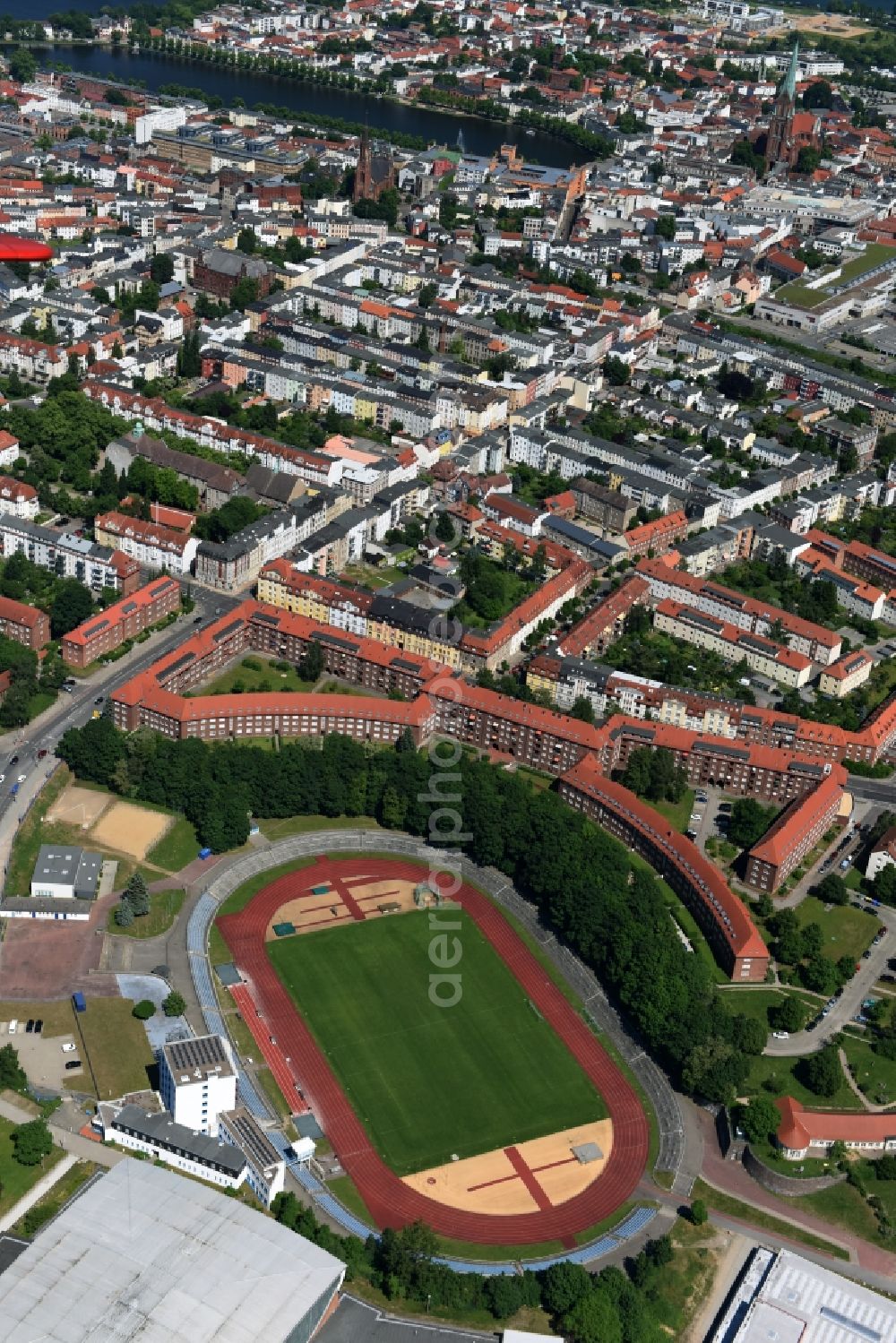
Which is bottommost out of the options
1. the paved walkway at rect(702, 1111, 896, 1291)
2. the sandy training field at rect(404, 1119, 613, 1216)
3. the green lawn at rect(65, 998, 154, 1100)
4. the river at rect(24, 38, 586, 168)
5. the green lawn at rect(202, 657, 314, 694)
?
the sandy training field at rect(404, 1119, 613, 1216)

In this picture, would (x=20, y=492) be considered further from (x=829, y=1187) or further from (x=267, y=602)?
(x=829, y=1187)

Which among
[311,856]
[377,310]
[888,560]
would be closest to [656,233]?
[377,310]

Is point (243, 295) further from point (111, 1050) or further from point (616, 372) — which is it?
point (111, 1050)

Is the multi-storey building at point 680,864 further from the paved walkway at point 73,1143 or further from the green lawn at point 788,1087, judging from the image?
the paved walkway at point 73,1143

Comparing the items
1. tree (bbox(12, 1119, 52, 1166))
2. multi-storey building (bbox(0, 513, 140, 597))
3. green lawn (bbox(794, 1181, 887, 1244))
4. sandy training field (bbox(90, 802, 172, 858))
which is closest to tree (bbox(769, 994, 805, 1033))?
green lawn (bbox(794, 1181, 887, 1244))

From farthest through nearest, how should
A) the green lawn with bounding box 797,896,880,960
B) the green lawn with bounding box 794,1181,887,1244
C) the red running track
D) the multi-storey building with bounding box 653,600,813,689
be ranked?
the multi-storey building with bounding box 653,600,813,689 < the green lawn with bounding box 797,896,880,960 < the green lawn with bounding box 794,1181,887,1244 < the red running track

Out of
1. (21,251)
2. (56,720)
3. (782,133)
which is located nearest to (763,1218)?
(56,720)

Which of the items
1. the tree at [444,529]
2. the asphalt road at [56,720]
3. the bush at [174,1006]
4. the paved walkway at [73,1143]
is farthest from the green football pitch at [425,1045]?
the tree at [444,529]

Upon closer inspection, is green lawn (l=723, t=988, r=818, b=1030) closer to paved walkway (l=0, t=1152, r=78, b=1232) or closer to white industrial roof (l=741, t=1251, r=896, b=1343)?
Result: white industrial roof (l=741, t=1251, r=896, b=1343)
